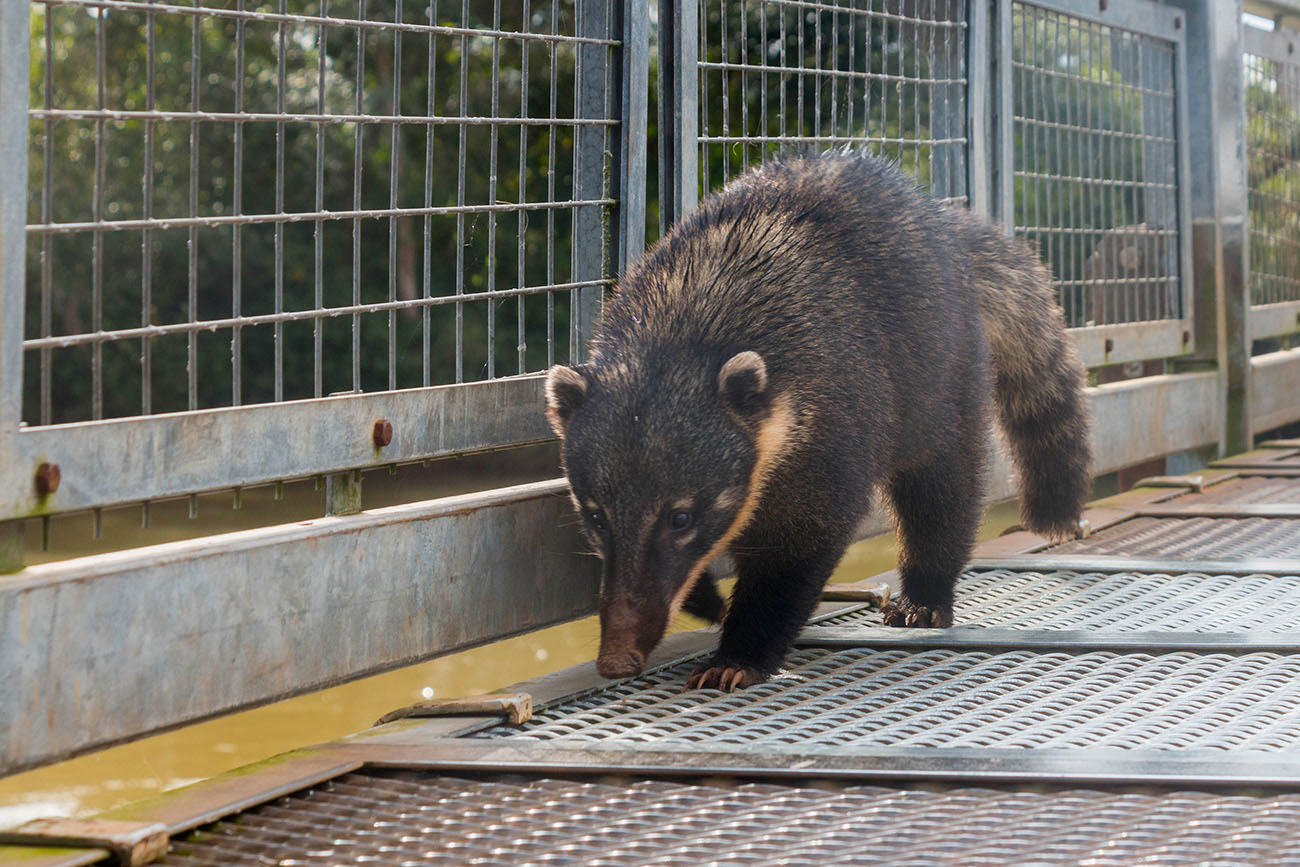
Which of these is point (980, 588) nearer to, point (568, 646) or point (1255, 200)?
point (568, 646)

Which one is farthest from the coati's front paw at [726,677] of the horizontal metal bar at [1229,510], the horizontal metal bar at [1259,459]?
the horizontal metal bar at [1259,459]

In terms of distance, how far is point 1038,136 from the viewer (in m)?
6.59

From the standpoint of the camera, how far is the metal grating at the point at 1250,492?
6.37 m

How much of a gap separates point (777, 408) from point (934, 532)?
86 centimetres

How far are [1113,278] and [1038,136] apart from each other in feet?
2.73

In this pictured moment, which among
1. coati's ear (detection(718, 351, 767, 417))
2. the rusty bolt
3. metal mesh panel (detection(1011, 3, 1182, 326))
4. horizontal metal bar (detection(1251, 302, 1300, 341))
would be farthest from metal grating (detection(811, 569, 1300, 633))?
horizontal metal bar (detection(1251, 302, 1300, 341))

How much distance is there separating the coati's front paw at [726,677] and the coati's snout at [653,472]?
0.12 meters

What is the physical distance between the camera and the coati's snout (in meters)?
3.62

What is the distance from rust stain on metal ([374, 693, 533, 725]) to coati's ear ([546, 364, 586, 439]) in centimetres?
74

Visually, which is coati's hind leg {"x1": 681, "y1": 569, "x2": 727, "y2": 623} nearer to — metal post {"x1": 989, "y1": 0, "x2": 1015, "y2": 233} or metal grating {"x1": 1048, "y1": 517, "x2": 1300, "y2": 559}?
metal grating {"x1": 1048, "y1": 517, "x2": 1300, "y2": 559}

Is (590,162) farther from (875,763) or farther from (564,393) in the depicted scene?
(875,763)

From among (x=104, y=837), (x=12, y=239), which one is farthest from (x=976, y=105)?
(x=104, y=837)

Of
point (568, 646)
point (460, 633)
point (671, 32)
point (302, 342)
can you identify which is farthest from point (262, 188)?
point (460, 633)

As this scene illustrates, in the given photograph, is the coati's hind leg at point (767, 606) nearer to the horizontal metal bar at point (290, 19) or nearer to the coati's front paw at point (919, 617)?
the coati's front paw at point (919, 617)
